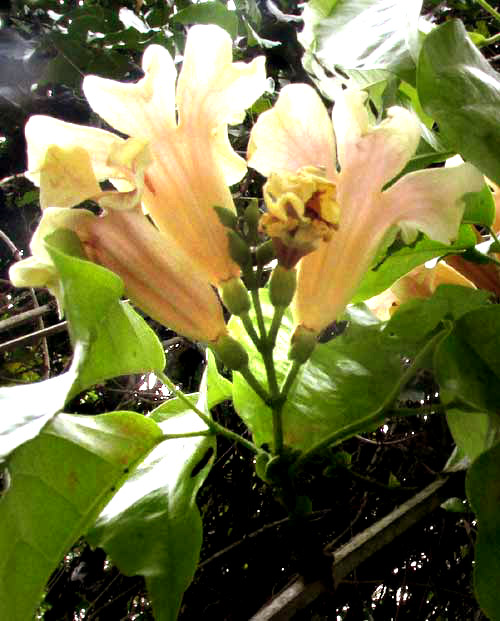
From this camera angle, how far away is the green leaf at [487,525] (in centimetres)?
43

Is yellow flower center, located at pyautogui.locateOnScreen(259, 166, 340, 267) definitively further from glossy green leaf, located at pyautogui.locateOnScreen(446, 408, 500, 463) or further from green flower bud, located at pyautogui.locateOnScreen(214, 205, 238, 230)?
glossy green leaf, located at pyautogui.locateOnScreen(446, 408, 500, 463)

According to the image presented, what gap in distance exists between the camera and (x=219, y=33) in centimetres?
46

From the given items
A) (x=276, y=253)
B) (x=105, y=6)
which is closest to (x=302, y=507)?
(x=276, y=253)

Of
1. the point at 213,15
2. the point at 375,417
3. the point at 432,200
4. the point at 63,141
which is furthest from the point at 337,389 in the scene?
the point at 213,15

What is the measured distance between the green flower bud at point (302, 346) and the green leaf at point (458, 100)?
16 centimetres

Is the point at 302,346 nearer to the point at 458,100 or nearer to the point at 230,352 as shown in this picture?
the point at 230,352

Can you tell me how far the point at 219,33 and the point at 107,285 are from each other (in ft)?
0.65

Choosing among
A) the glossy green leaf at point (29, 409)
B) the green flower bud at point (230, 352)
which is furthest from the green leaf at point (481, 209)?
the glossy green leaf at point (29, 409)

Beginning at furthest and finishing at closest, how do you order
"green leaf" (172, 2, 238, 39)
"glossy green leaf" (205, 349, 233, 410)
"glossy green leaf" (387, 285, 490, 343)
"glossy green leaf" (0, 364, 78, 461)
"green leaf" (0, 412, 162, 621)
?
1. "green leaf" (172, 2, 238, 39)
2. "glossy green leaf" (205, 349, 233, 410)
3. "glossy green leaf" (387, 285, 490, 343)
4. "green leaf" (0, 412, 162, 621)
5. "glossy green leaf" (0, 364, 78, 461)

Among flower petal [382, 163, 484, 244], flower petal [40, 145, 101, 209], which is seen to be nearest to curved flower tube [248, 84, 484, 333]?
flower petal [382, 163, 484, 244]

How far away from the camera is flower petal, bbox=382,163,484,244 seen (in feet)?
1.49

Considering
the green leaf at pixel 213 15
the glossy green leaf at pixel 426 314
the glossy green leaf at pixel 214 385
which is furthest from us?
the green leaf at pixel 213 15

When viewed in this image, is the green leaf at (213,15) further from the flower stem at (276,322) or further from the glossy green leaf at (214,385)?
the flower stem at (276,322)

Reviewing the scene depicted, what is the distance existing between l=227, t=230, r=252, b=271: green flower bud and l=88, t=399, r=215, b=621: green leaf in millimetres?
169
